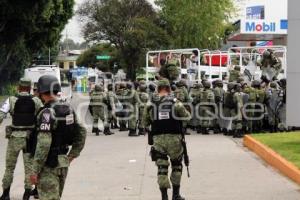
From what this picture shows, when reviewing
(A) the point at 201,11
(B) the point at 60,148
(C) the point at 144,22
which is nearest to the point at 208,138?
(B) the point at 60,148

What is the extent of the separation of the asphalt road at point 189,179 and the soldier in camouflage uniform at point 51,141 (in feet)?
10.7

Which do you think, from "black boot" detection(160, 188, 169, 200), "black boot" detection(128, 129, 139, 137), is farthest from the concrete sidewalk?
"black boot" detection(128, 129, 139, 137)

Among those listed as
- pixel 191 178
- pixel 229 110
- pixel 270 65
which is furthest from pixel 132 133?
pixel 191 178

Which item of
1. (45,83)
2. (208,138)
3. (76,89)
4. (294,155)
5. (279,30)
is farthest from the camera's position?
(76,89)

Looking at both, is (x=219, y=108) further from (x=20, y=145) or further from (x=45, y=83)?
(x=45, y=83)

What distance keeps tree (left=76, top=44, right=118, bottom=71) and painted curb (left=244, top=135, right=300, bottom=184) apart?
54760 mm

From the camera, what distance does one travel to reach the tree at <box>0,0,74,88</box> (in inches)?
1166

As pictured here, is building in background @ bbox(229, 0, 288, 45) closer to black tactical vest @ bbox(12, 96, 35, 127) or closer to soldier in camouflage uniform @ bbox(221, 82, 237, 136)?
soldier in camouflage uniform @ bbox(221, 82, 237, 136)

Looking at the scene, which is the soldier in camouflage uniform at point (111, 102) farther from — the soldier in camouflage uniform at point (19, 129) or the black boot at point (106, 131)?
the soldier in camouflage uniform at point (19, 129)

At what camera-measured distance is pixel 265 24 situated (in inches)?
1298

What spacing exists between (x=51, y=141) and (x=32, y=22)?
2590 cm

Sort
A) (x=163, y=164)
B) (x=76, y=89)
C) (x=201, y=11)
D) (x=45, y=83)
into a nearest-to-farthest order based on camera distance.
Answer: (x=45, y=83) < (x=163, y=164) < (x=201, y=11) < (x=76, y=89)

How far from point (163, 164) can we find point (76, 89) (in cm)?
5583

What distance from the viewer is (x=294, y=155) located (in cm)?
1211
